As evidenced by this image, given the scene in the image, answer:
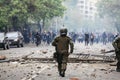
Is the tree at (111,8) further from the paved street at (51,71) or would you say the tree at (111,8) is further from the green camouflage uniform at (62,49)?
the green camouflage uniform at (62,49)

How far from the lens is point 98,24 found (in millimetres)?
168875

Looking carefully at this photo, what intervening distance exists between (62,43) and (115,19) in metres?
69.0

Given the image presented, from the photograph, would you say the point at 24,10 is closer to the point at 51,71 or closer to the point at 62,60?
the point at 51,71

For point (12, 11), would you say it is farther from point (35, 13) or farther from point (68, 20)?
point (68, 20)

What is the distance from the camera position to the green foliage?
47.0 meters

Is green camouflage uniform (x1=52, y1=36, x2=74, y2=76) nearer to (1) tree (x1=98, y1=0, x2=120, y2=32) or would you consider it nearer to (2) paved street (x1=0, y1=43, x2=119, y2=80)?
(2) paved street (x1=0, y1=43, x2=119, y2=80)

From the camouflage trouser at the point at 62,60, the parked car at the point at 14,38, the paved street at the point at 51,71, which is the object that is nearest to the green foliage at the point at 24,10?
the parked car at the point at 14,38

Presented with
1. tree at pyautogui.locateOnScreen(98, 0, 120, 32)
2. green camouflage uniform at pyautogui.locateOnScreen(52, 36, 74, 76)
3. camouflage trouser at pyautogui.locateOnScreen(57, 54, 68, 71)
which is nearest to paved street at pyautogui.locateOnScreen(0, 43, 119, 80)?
camouflage trouser at pyautogui.locateOnScreen(57, 54, 68, 71)

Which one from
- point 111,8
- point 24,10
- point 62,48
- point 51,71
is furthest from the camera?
point 111,8

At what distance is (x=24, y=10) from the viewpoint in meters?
48.2

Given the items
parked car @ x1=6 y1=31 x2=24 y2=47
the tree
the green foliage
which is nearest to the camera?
parked car @ x1=6 y1=31 x2=24 y2=47

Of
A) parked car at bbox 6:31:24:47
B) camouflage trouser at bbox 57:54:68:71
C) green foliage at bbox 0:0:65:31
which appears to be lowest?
parked car at bbox 6:31:24:47

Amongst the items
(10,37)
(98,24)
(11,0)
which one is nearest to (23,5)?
(11,0)

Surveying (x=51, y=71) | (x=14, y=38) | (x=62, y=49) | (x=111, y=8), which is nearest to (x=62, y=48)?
(x=62, y=49)
